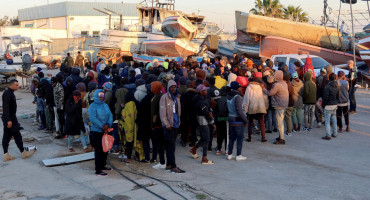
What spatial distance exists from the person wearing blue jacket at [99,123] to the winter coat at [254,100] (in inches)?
148

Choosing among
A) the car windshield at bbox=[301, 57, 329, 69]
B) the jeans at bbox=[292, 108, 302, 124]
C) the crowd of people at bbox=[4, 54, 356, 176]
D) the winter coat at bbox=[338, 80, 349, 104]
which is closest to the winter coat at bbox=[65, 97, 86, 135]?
the crowd of people at bbox=[4, 54, 356, 176]

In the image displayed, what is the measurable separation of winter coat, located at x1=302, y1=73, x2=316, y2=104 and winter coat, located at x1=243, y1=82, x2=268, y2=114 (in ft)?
5.94

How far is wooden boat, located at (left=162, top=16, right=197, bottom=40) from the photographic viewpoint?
983 inches

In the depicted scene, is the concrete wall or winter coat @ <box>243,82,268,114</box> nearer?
winter coat @ <box>243,82,268,114</box>

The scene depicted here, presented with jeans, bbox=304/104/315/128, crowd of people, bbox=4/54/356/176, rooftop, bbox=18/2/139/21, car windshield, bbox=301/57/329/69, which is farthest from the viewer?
rooftop, bbox=18/2/139/21

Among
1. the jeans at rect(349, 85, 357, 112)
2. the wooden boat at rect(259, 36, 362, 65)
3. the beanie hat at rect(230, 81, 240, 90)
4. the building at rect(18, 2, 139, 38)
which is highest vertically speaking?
the building at rect(18, 2, 139, 38)

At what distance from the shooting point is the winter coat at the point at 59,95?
411 inches

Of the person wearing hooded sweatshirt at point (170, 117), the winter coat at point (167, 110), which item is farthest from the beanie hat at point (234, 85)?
the winter coat at point (167, 110)

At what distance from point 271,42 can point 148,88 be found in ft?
52.5

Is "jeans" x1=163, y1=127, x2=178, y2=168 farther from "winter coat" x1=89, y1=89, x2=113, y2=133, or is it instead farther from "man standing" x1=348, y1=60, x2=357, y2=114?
"man standing" x1=348, y1=60, x2=357, y2=114

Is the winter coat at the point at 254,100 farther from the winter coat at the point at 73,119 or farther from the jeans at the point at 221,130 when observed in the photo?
the winter coat at the point at 73,119

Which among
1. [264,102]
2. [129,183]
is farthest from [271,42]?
[129,183]

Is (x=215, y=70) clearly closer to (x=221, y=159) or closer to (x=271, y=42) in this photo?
(x=221, y=159)

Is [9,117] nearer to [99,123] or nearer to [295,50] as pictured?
[99,123]
